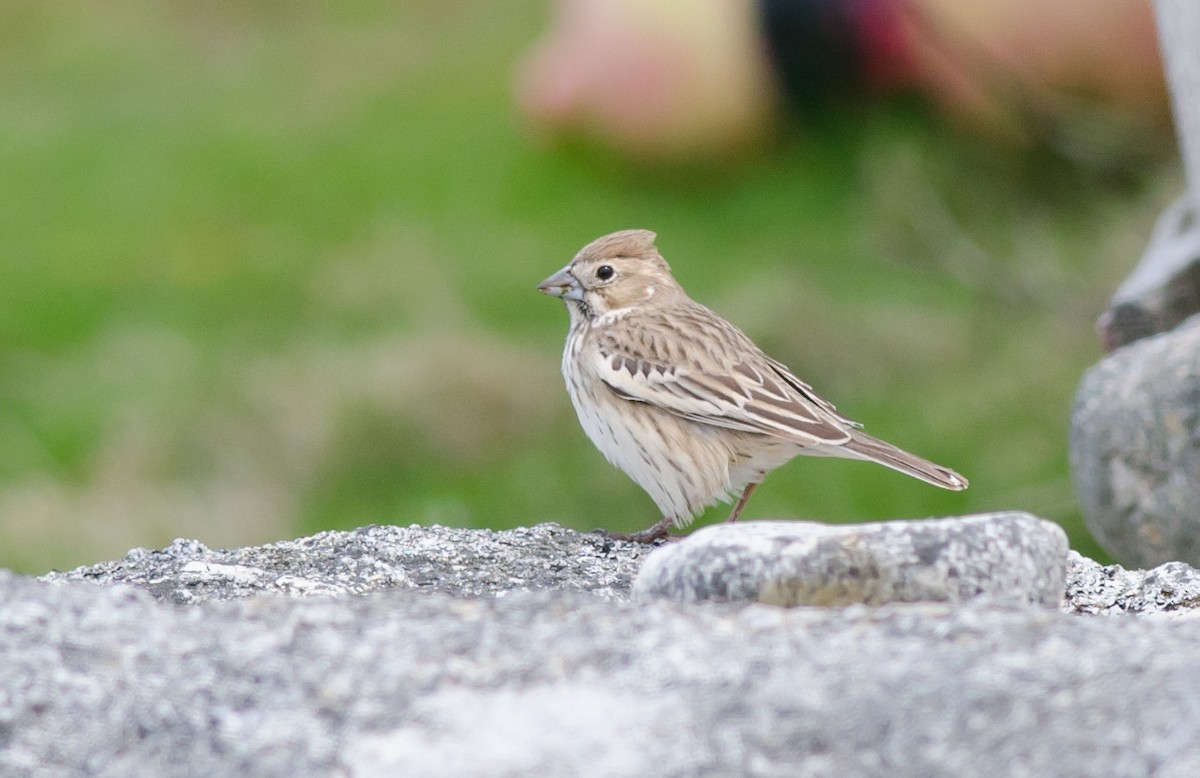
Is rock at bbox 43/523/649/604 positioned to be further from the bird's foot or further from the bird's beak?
the bird's beak

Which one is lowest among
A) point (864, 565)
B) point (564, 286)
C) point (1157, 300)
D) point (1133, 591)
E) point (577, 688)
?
point (577, 688)

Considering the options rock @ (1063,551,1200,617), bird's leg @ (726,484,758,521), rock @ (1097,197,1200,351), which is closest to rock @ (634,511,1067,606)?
rock @ (1063,551,1200,617)

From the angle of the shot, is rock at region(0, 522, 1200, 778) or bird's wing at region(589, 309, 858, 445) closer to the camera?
rock at region(0, 522, 1200, 778)

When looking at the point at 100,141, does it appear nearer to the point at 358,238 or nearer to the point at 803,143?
the point at 358,238

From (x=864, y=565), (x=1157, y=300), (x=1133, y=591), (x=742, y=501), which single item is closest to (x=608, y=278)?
(x=742, y=501)

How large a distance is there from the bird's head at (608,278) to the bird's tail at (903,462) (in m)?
0.93

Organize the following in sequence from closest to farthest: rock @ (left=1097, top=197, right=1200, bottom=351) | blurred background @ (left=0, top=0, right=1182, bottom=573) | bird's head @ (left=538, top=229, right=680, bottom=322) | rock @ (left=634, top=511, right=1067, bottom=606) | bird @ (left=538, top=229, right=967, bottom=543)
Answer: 1. rock @ (left=634, top=511, right=1067, bottom=606)
2. bird @ (left=538, top=229, right=967, bottom=543)
3. bird's head @ (left=538, top=229, right=680, bottom=322)
4. rock @ (left=1097, top=197, right=1200, bottom=351)
5. blurred background @ (left=0, top=0, right=1182, bottom=573)

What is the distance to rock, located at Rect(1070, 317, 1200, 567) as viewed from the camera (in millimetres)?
5012

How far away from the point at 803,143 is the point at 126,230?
398cm

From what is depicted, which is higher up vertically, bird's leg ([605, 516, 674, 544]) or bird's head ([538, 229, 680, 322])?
bird's head ([538, 229, 680, 322])

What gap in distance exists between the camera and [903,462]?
500 centimetres

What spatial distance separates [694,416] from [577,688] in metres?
2.41

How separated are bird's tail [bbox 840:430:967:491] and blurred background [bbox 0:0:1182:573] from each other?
52.8 inches

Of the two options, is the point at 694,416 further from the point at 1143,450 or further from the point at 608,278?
the point at 1143,450
